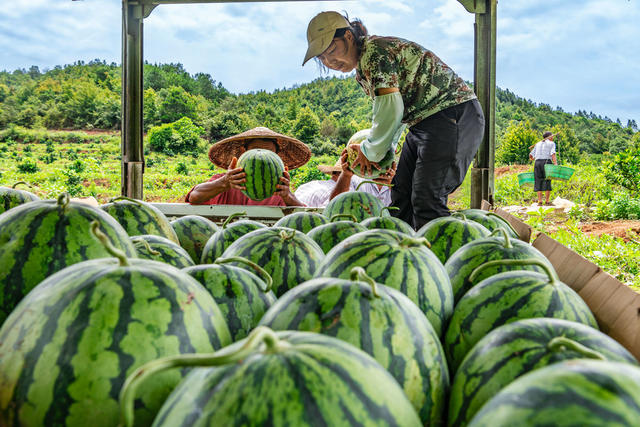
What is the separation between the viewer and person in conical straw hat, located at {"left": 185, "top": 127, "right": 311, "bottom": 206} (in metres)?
5.00

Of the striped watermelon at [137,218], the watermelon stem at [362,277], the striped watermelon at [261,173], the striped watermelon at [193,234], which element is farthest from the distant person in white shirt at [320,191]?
the watermelon stem at [362,277]

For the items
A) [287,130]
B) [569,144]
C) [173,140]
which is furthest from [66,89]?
[569,144]

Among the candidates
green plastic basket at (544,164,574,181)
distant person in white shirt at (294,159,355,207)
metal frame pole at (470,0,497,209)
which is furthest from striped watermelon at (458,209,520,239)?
green plastic basket at (544,164,574,181)

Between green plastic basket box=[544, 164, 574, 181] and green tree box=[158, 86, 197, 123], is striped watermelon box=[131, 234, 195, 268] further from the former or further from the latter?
green tree box=[158, 86, 197, 123]

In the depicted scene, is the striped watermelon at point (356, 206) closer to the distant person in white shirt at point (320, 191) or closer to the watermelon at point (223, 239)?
the watermelon at point (223, 239)

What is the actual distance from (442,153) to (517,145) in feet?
135

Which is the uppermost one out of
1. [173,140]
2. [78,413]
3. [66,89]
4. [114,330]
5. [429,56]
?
[66,89]

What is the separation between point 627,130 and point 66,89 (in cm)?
5706

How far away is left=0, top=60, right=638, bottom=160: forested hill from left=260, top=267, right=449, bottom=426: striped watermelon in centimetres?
3490

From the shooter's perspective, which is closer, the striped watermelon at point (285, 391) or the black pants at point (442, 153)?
the striped watermelon at point (285, 391)

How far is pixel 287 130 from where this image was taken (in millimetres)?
38562

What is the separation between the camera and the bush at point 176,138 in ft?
119

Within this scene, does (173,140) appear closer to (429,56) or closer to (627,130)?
(429,56)

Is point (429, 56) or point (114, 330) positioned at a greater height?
point (429, 56)
